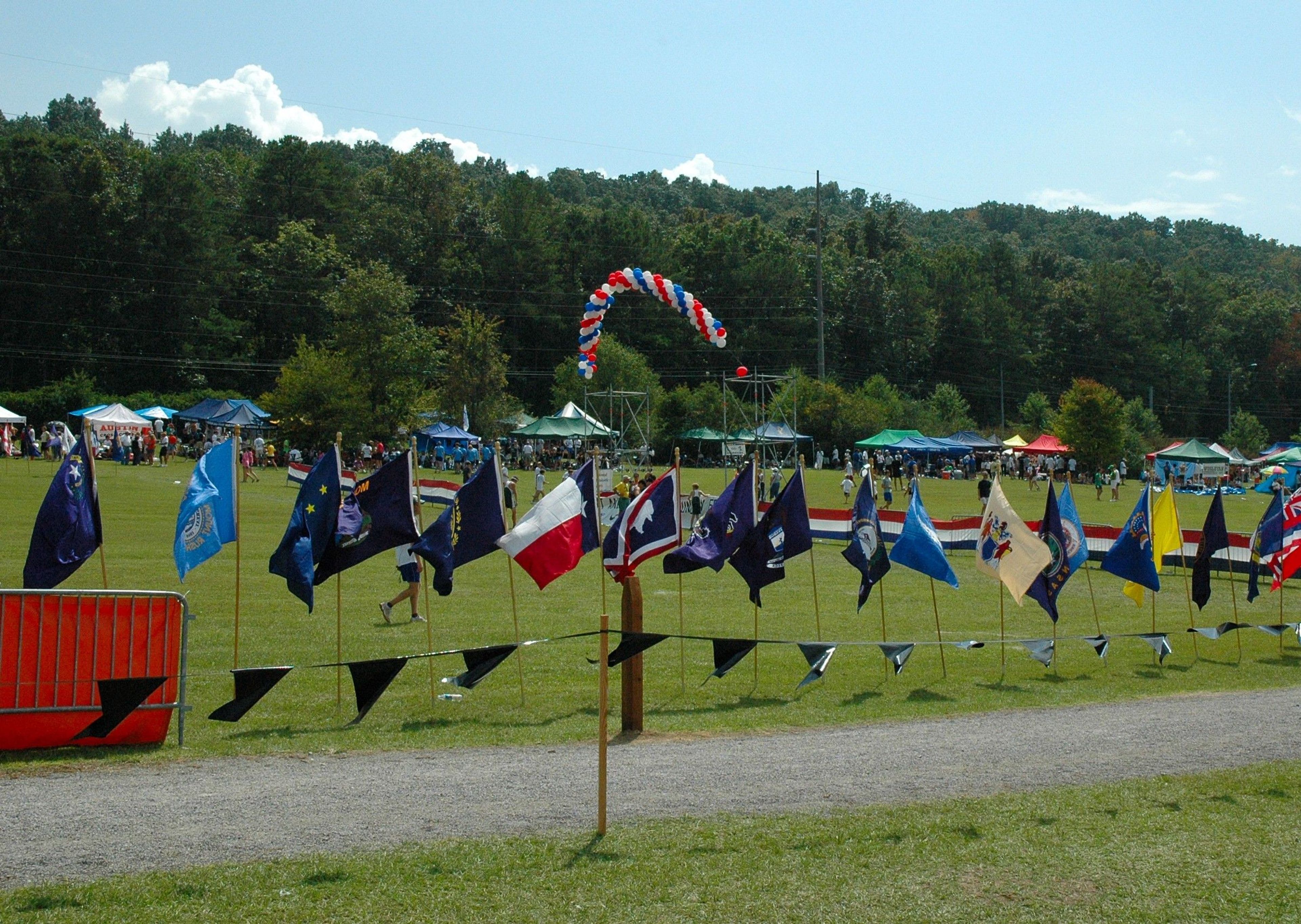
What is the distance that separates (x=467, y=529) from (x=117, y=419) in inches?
1877

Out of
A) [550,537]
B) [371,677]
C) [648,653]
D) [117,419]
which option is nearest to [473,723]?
[371,677]

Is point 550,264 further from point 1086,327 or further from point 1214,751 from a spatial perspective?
point 1214,751

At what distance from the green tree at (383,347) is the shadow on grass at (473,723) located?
156 ft

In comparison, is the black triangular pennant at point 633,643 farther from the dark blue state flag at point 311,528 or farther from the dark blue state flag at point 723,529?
the dark blue state flag at point 311,528

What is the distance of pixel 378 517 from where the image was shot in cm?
1323

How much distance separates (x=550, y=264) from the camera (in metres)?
95.9

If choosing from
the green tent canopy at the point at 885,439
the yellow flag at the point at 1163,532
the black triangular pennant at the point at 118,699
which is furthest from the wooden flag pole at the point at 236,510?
the green tent canopy at the point at 885,439

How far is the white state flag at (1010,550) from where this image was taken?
1562cm

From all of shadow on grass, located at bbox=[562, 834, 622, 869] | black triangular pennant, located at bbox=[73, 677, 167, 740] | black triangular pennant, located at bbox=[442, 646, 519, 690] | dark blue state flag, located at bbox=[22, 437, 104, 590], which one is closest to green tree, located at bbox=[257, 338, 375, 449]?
dark blue state flag, located at bbox=[22, 437, 104, 590]

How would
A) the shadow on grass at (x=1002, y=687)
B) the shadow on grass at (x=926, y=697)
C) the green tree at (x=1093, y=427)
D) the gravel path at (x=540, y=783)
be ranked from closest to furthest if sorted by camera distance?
the gravel path at (x=540, y=783), the shadow on grass at (x=926, y=697), the shadow on grass at (x=1002, y=687), the green tree at (x=1093, y=427)

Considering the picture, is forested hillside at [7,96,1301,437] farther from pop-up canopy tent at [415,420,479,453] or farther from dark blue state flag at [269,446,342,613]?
dark blue state flag at [269,446,342,613]

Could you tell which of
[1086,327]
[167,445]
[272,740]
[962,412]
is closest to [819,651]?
[272,740]

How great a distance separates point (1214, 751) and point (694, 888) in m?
6.74

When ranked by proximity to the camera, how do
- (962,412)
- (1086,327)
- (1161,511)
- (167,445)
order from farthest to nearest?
(1086,327) → (962,412) → (167,445) → (1161,511)
